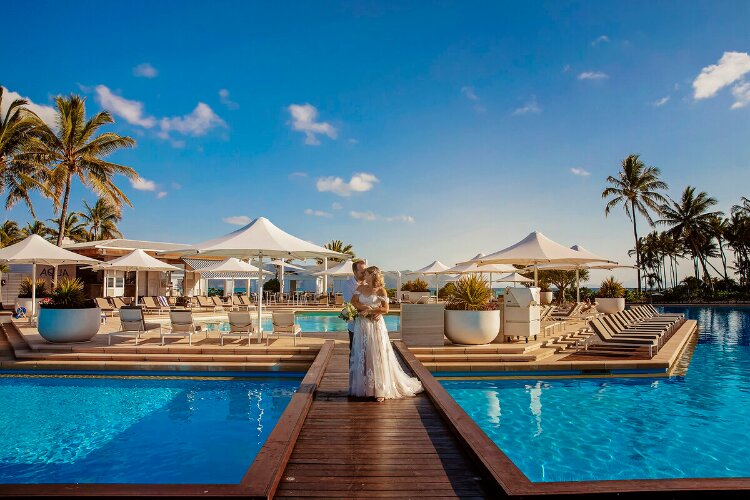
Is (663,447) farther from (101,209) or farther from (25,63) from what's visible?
(101,209)

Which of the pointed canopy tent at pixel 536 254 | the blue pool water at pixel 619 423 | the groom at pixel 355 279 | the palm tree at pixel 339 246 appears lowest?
the blue pool water at pixel 619 423

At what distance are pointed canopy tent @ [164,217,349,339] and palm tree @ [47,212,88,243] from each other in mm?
41090

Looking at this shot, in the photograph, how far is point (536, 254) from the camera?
12125 mm

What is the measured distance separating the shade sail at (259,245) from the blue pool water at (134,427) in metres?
2.74

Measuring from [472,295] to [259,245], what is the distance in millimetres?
4699

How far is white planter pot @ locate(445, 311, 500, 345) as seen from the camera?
9836mm

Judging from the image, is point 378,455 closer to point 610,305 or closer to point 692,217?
point 610,305

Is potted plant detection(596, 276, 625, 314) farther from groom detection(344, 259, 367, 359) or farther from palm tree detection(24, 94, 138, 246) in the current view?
palm tree detection(24, 94, 138, 246)

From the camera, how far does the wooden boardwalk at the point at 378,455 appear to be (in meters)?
3.38

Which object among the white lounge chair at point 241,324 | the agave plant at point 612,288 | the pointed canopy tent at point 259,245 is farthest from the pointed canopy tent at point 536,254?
the agave plant at point 612,288

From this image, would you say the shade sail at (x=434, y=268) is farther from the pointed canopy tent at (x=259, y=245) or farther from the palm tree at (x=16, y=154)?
the palm tree at (x=16, y=154)

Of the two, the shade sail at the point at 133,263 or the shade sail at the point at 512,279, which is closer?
the shade sail at the point at 133,263

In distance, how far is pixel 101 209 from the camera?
154 feet

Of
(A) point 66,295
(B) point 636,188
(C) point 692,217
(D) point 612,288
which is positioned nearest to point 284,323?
(A) point 66,295
